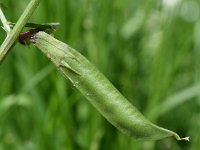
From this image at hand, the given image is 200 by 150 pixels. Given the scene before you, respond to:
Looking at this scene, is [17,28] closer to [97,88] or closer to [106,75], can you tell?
[97,88]

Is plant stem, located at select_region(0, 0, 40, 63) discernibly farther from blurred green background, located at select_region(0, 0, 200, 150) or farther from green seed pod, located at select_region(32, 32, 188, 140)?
blurred green background, located at select_region(0, 0, 200, 150)

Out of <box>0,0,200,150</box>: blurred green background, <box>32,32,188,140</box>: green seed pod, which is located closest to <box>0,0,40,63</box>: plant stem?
<box>32,32,188,140</box>: green seed pod

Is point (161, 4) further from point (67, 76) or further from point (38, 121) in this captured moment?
point (67, 76)

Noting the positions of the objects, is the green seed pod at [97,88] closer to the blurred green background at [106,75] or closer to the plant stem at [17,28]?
the plant stem at [17,28]

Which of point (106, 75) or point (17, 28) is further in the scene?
point (106, 75)

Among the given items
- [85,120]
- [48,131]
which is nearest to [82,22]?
[85,120]

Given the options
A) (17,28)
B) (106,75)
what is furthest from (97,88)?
(106,75)

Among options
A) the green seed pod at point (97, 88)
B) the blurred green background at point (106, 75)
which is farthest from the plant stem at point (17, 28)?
the blurred green background at point (106, 75)
